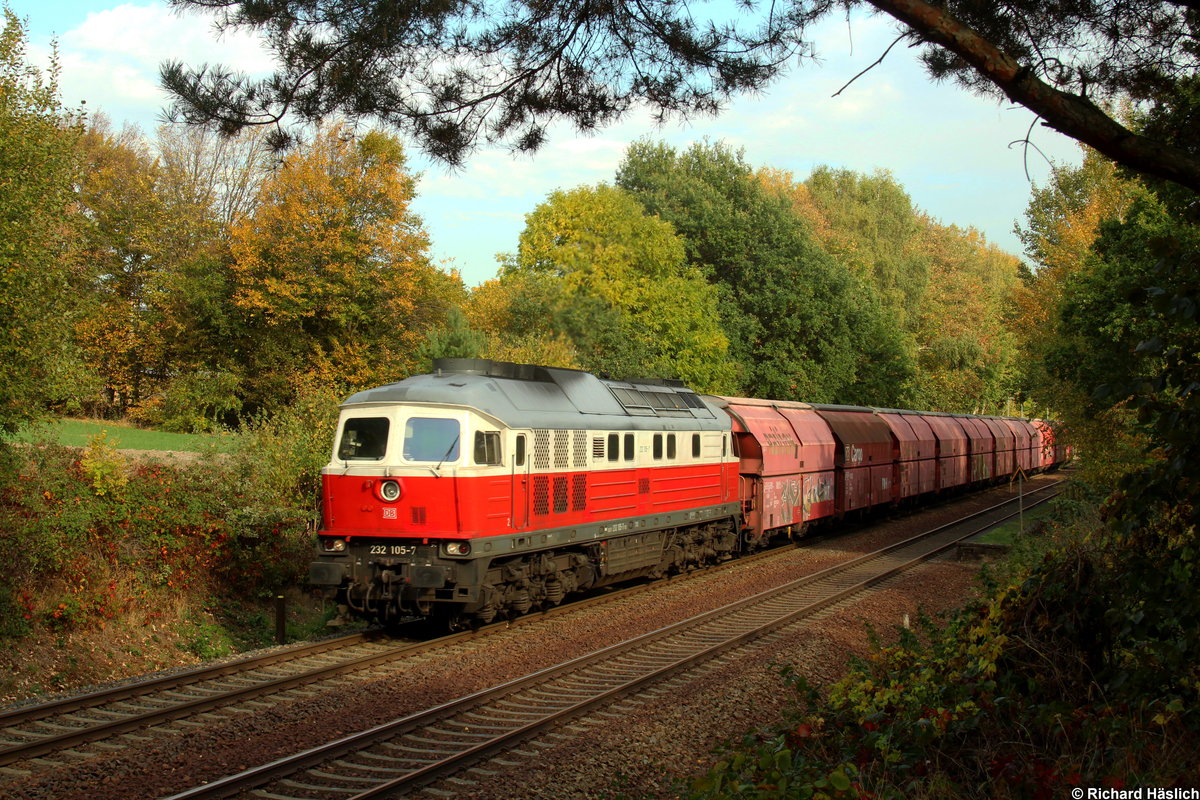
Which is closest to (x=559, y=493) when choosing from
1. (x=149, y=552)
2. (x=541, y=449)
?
(x=541, y=449)

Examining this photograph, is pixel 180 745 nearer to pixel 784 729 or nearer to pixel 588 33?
pixel 784 729

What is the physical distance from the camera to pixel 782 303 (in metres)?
43.1

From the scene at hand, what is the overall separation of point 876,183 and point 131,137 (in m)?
46.9

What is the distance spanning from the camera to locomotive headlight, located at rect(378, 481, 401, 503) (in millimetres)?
11828

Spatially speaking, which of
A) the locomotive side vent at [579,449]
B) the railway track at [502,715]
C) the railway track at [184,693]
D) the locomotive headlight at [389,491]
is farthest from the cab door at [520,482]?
the railway track at [502,715]

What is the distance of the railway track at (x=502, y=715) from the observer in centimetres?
712

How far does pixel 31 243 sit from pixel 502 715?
10283mm

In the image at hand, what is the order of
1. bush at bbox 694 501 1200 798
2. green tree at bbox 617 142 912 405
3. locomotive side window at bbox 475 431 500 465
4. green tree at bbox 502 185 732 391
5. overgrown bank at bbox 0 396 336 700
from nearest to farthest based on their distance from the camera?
bush at bbox 694 501 1200 798, locomotive side window at bbox 475 431 500 465, overgrown bank at bbox 0 396 336 700, green tree at bbox 502 185 732 391, green tree at bbox 617 142 912 405

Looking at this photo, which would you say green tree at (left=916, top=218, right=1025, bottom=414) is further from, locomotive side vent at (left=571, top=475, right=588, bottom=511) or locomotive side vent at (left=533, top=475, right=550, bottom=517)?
locomotive side vent at (left=533, top=475, right=550, bottom=517)

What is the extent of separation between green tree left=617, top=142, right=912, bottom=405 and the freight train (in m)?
23.2

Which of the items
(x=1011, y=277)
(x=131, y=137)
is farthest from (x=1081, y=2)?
(x=1011, y=277)

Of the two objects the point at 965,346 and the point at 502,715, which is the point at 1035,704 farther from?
the point at 965,346

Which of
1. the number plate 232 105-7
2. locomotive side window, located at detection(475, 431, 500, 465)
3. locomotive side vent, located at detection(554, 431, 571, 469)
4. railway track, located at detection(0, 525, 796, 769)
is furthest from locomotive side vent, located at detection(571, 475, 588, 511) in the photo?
the number plate 232 105-7

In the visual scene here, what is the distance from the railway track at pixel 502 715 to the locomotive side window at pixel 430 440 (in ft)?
10.1
